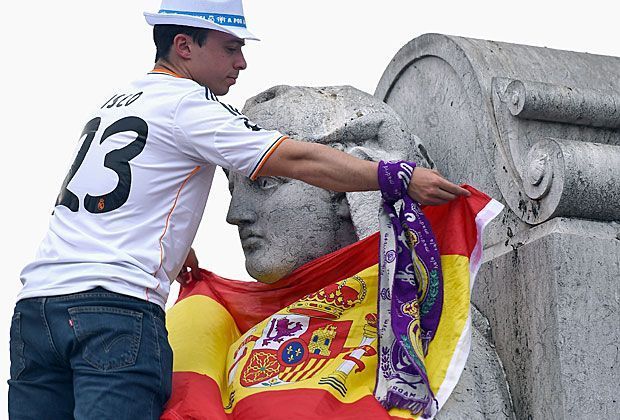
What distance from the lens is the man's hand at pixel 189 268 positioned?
4367 millimetres

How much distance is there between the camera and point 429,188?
12.0 ft

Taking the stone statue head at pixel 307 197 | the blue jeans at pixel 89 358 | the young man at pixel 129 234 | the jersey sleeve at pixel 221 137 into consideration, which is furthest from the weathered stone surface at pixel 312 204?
the blue jeans at pixel 89 358

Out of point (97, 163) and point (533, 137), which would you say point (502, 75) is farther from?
point (97, 163)

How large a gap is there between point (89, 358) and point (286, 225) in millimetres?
974

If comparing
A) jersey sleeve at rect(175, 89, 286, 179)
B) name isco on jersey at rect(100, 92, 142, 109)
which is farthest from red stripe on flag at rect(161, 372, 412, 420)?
name isco on jersey at rect(100, 92, 142, 109)

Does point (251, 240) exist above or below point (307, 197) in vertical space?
below

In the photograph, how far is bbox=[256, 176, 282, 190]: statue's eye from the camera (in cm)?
417

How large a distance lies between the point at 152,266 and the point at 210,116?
0.47 metres

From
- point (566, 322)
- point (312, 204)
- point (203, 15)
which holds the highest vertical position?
point (203, 15)

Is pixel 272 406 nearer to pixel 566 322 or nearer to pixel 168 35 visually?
pixel 566 322

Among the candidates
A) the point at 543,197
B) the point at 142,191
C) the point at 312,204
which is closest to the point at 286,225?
the point at 312,204

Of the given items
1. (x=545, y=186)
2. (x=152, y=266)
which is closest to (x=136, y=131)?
(x=152, y=266)

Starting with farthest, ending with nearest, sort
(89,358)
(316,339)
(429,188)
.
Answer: (316,339) → (429,188) → (89,358)

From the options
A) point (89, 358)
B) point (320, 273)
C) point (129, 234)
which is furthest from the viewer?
point (320, 273)
